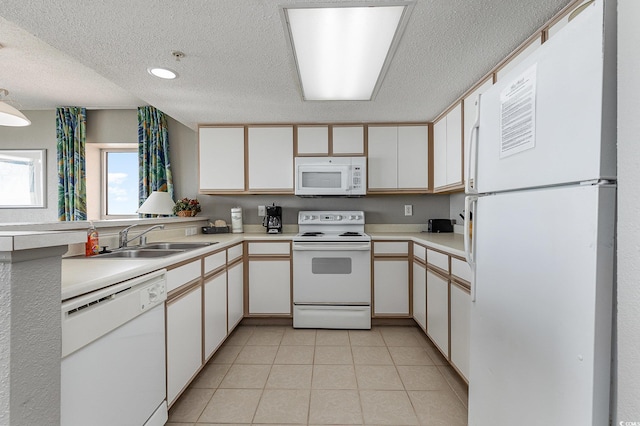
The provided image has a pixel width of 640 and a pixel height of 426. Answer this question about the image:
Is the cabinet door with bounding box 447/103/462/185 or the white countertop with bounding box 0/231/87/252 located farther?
the cabinet door with bounding box 447/103/462/185

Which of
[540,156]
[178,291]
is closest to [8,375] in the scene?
[178,291]

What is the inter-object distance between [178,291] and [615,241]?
1.83 m

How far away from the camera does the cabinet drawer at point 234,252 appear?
8.27 feet

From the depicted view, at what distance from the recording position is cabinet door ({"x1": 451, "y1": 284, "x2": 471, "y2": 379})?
1.74 m

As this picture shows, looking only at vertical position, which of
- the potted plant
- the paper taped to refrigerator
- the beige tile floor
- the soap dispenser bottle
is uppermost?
the paper taped to refrigerator

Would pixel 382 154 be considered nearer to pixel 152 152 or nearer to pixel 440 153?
pixel 440 153

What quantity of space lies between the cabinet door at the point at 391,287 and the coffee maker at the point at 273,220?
1.15 meters

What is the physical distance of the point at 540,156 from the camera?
33.8 inches

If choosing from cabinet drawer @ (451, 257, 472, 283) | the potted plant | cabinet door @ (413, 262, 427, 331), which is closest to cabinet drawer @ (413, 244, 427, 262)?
cabinet door @ (413, 262, 427, 331)

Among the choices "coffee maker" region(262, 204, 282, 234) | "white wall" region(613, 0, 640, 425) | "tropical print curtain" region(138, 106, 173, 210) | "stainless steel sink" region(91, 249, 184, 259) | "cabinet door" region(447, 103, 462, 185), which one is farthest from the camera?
"tropical print curtain" region(138, 106, 173, 210)

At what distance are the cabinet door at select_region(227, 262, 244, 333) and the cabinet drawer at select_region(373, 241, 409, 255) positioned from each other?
1344 mm

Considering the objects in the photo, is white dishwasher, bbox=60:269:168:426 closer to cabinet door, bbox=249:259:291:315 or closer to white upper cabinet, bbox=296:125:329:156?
cabinet door, bbox=249:259:291:315

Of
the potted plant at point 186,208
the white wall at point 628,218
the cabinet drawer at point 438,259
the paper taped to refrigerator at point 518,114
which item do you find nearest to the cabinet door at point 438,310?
the cabinet drawer at point 438,259

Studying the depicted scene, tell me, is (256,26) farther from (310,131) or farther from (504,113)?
(310,131)
